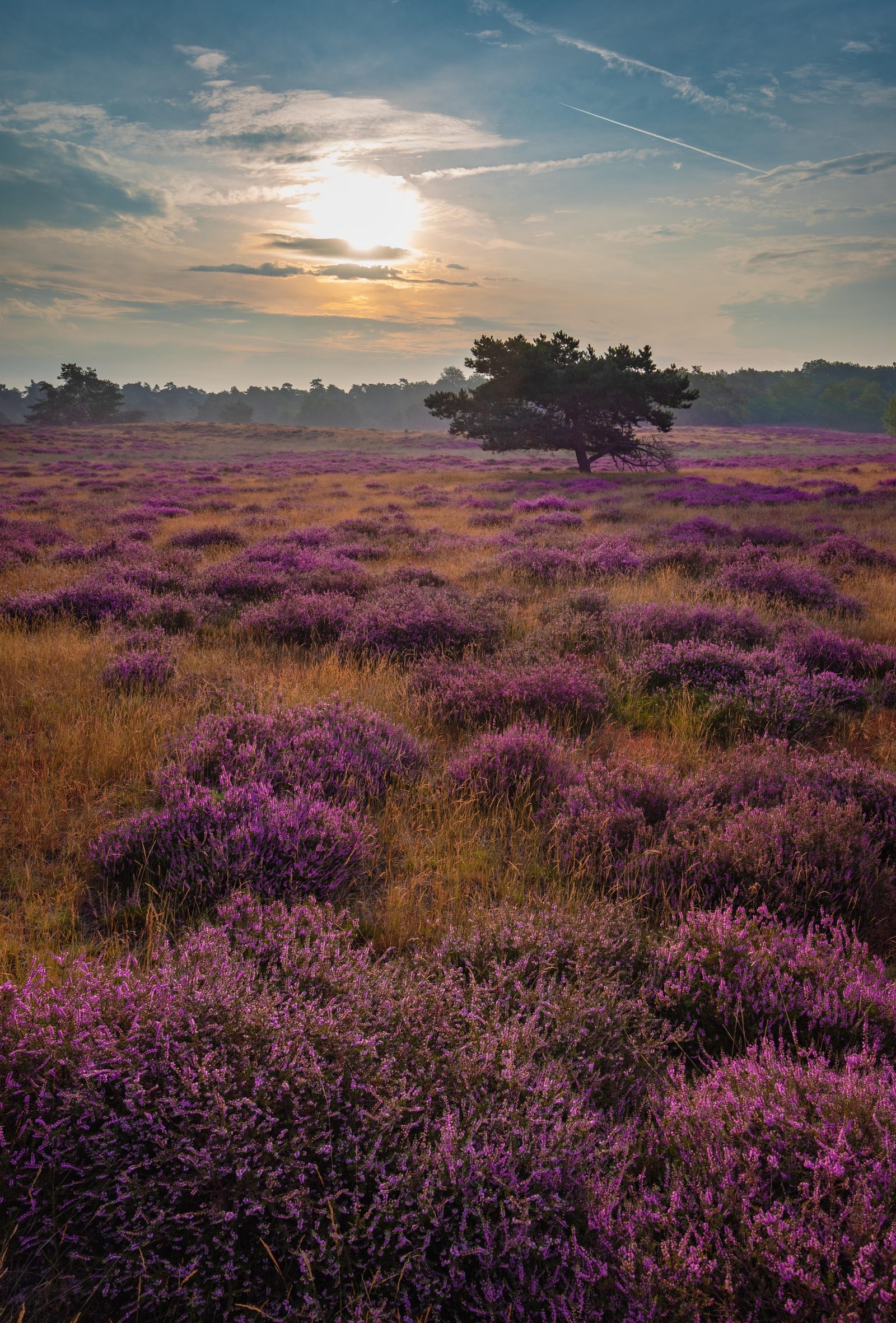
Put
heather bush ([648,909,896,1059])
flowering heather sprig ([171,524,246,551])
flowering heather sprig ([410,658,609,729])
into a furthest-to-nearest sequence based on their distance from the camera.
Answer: flowering heather sprig ([171,524,246,551]), flowering heather sprig ([410,658,609,729]), heather bush ([648,909,896,1059])

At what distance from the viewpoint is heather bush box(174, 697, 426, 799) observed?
3.73m

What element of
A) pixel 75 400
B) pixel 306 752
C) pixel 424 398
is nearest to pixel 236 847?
pixel 306 752

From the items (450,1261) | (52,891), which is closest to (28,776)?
(52,891)

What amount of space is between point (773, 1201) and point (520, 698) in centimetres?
365

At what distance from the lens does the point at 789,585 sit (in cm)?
841

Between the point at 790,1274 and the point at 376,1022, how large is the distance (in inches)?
44.6

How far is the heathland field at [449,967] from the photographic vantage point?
57.9 inches

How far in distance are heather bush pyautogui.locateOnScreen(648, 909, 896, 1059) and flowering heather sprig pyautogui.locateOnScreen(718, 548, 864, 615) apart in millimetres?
6339

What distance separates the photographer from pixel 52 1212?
1584mm

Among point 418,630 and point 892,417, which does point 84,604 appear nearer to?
point 418,630

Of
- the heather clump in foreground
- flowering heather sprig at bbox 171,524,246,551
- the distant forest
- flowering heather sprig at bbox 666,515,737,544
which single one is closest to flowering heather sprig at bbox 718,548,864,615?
flowering heather sprig at bbox 666,515,737,544

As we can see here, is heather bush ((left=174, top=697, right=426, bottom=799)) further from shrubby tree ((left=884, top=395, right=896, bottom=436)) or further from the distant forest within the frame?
shrubby tree ((left=884, top=395, right=896, bottom=436))

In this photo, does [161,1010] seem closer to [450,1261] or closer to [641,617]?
[450,1261]

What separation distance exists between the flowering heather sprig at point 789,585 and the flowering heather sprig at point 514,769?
17.5 feet
